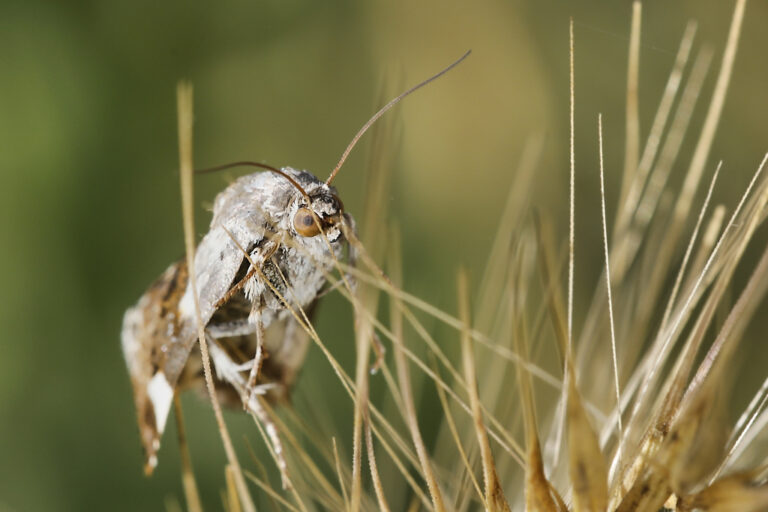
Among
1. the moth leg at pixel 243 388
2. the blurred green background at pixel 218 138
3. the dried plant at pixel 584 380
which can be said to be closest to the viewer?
the dried plant at pixel 584 380

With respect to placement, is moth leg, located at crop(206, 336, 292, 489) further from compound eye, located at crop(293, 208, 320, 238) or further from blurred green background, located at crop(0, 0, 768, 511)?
blurred green background, located at crop(0, 0, 768, 511)

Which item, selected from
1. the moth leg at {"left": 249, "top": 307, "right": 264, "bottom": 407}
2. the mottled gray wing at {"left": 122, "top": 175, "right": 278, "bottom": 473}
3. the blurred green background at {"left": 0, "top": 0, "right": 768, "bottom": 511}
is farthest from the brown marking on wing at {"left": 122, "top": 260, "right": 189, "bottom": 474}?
the blurred green background at {"left": 0, "top": 0, "right": 768, "bottom": 511}

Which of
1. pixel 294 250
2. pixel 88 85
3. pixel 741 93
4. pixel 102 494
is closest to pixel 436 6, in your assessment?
pixel 741 93

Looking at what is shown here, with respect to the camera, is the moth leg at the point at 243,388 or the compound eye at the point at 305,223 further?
the moth leg at the point at 243,388

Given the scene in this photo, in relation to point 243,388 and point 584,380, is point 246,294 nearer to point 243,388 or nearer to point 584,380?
point 243,388

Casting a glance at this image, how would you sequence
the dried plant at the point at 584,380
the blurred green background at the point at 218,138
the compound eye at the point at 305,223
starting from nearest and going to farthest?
the dried plant at the point at 584,380
the compound eye at the point at 305,223
the blurred green background at the point at 218,138

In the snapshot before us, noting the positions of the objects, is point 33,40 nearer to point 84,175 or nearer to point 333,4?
point 84,175

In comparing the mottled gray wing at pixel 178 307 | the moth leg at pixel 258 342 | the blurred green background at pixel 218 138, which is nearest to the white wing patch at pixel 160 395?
the mottled gray wing at pixel 178 307

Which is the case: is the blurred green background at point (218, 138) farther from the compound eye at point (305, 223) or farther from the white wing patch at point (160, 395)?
the compound eye at point (305, 223)
